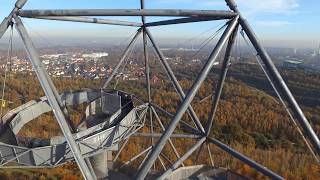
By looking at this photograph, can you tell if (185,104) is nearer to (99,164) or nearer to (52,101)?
(52,101)

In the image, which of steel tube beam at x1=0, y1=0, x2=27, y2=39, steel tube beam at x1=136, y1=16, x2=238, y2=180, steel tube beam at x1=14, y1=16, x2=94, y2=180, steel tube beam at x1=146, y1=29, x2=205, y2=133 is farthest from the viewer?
steel tube beam at x1=146, y1=29, x2=205, y2=133

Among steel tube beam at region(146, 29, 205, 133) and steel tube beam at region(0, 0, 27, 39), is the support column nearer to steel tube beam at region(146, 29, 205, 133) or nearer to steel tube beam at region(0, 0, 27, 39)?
steel tube beam at region(146, 29, 205, 133)

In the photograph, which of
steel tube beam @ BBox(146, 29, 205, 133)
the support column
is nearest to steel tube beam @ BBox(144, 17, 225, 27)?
steel tube beam @ BBox(146, 29, 205, 133)

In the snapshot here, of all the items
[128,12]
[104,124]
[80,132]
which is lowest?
[80,132]

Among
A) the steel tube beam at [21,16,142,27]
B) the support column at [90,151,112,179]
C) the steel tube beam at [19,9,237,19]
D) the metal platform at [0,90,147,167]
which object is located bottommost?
the support column at [90,151,112,179]

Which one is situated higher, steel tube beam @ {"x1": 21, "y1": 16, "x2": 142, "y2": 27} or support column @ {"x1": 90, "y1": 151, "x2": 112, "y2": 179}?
steel tube beam @ {"x1": 21, "y1": 16, "x2": 142, "y2": 27}

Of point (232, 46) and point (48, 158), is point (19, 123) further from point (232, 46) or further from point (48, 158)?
point (232, 46)

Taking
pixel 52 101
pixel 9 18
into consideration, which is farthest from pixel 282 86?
pixel 9 18

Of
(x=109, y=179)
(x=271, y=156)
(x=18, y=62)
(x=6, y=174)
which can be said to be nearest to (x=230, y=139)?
(x=271, y=156)

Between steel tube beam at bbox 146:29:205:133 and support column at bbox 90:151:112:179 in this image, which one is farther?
support column at bbox 90:151:112:179
